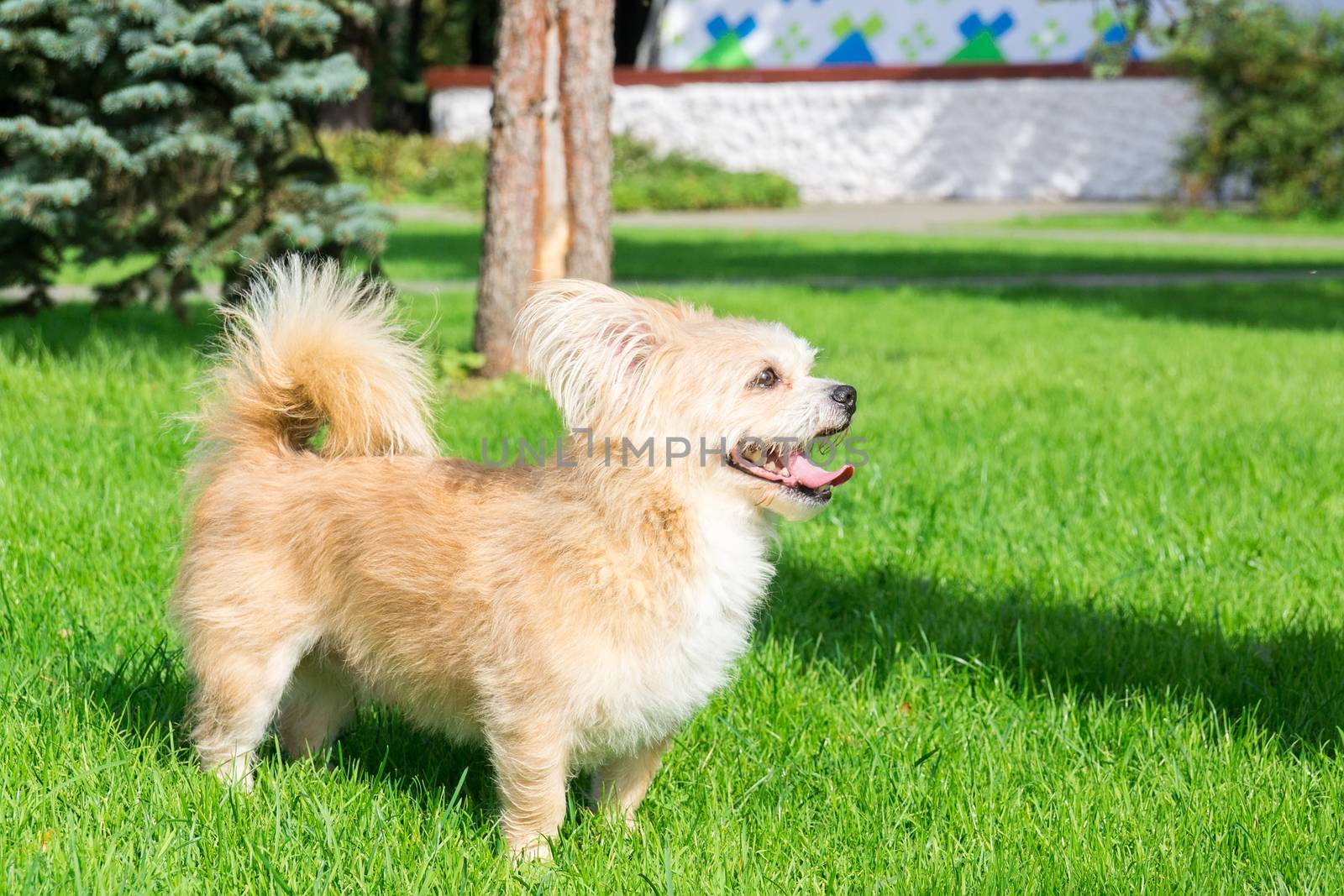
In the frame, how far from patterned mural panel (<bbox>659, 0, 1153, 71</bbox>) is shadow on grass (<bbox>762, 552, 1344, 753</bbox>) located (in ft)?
92.2

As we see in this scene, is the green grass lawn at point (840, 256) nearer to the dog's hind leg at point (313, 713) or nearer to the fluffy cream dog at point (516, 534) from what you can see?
the dog's hind leg at point (313, 713)

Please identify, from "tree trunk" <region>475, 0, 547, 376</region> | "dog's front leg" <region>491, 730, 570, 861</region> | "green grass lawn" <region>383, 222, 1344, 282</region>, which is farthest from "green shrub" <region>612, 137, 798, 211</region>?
"dog's front leg" <region>491, 730, 570, 861</region>

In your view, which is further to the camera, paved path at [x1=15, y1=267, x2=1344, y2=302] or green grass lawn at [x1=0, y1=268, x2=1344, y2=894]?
paved path at [x1=15, y1=267, x2=1344, y2=302]

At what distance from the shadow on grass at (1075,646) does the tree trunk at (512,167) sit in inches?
133

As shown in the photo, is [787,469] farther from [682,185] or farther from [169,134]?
[682,185]

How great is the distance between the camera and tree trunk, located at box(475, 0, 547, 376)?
730 centimetres

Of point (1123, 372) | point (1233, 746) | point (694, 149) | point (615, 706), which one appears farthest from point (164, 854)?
point (694, 149)

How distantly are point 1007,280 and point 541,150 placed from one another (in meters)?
8.68

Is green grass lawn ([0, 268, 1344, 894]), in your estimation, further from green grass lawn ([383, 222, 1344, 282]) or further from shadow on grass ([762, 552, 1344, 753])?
green grass lawn ([383, 222, 1344, 282])

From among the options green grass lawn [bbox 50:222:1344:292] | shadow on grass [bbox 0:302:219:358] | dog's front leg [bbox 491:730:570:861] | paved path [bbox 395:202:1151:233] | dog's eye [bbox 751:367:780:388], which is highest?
dog's eye [bbox 751:367:780:388]

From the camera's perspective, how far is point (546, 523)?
2.91 m

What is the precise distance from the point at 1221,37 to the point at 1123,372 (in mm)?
16174

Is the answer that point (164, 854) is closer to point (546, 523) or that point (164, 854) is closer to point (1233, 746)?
point (546, 523)

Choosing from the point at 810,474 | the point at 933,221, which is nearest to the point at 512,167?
the point at 810,474
